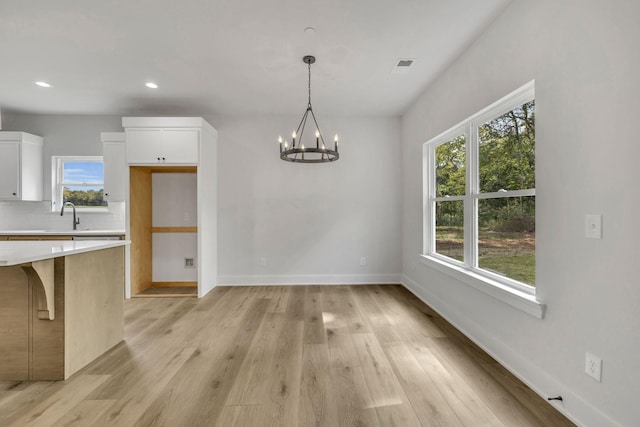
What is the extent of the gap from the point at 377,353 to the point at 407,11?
266cm

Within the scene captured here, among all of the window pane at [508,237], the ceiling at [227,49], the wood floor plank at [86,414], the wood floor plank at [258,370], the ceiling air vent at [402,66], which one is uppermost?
the ceiling air vent at [402,66]

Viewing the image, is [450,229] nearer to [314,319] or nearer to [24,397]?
[314,319]

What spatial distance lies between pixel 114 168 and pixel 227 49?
8.64 feet

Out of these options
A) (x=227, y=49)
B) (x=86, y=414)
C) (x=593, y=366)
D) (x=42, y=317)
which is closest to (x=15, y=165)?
(x=42, y=317)

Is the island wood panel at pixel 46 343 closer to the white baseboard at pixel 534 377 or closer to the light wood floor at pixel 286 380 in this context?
the light wood floor at pixel 286 380

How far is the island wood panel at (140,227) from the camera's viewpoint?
4074 millimetres

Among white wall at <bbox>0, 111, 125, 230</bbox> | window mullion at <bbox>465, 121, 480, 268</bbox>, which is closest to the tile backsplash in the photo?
white wall at <bbox>0, 111, 125, 230</bbox>

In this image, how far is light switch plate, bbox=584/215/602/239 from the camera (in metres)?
1.49

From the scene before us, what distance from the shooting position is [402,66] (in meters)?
3.07

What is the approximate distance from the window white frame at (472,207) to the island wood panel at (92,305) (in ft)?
10.2

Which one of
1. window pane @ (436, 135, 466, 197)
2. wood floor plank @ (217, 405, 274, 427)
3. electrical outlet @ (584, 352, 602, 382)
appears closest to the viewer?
electrical outlet @ (584, 352, 602, 382)

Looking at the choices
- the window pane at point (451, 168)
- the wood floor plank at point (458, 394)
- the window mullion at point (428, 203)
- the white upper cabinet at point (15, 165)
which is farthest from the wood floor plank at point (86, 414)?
the white upper cabinet at point (15, 165)

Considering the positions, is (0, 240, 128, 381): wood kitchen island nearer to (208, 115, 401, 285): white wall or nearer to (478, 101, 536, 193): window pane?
(208, 115, 401, 285): white wall

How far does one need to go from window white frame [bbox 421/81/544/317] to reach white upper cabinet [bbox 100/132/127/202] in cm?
413
